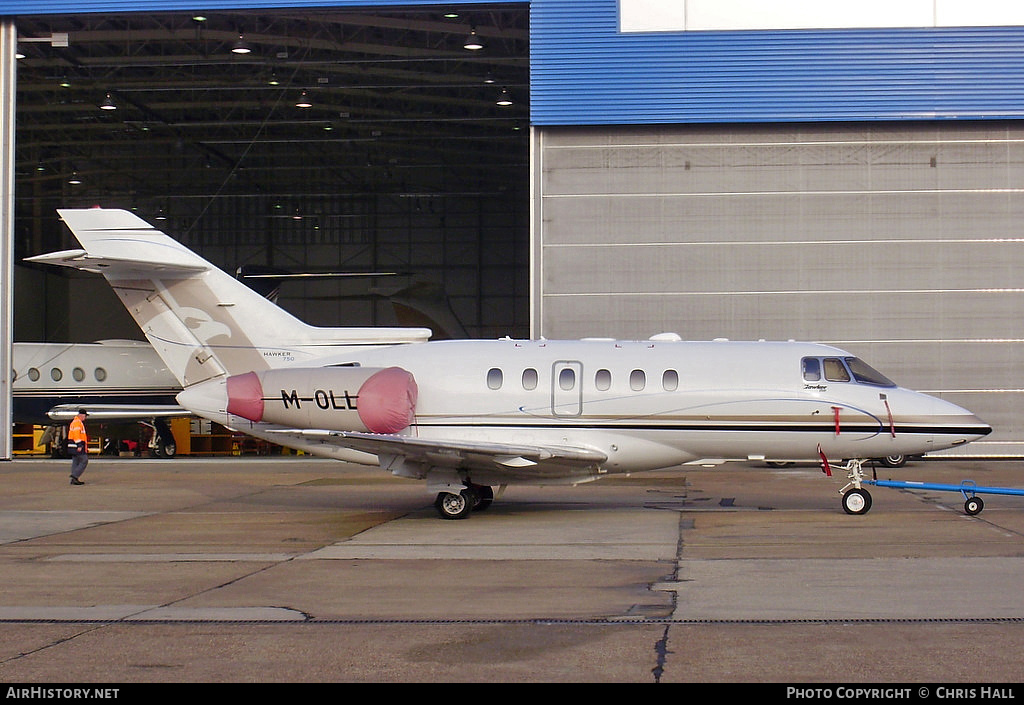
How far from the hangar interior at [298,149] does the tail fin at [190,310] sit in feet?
43.7

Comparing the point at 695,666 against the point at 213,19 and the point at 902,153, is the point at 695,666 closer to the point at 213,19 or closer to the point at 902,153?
the point at 902,153

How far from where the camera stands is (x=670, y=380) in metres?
17.3

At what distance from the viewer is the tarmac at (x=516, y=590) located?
741 cm

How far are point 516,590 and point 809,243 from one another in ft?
70.1

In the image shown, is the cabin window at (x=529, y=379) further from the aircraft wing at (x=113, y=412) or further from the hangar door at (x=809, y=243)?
the aircraft wing at (x=113, y=412)

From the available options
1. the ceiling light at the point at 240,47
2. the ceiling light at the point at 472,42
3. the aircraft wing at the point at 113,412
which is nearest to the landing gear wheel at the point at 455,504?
the aircraft wing at the point at 113,412

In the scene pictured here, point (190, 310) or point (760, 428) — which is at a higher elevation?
point (190, 310)

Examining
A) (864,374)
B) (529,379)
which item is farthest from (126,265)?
(864,374)

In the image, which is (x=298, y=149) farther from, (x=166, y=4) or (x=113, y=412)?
(x=113, y=412)

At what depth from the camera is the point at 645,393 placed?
56.5 ft

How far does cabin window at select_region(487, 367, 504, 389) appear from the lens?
688 inches

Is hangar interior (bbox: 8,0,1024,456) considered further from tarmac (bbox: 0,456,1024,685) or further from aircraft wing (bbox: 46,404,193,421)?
aircraft wing (bbox: 46,404,193,421)

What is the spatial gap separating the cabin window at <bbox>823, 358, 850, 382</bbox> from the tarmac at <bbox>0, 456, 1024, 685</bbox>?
7.34 feet

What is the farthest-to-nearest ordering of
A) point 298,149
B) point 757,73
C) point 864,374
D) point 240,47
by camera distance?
1. point 298,149
2. point 240,47
3. point 757,73
4. point 864,374
